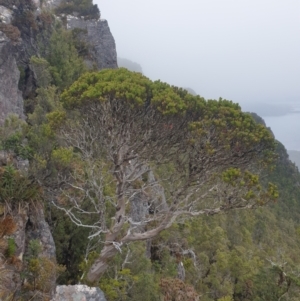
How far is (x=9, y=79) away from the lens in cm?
1834

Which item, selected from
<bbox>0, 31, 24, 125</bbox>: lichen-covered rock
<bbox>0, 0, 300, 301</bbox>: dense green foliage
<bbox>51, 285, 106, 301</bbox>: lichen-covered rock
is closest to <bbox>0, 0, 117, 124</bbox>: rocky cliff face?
<bbox>0, 31, 24, 125</bbox>: lichen-covered rock

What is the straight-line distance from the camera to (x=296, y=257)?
3578 centimetres

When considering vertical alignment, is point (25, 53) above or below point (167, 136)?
above

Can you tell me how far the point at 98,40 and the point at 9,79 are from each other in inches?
567

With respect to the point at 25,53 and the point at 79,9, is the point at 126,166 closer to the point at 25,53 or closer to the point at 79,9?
the point at 25,53

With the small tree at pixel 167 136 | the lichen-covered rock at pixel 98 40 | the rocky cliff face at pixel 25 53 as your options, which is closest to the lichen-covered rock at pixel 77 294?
the small tree at pixel 167 136

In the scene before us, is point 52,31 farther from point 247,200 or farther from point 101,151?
point 247,200

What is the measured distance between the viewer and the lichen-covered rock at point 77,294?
8.62 metres

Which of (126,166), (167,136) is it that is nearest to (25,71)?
(126,166)

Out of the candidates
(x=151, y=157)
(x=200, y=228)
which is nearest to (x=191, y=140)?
(x=151, y=157)

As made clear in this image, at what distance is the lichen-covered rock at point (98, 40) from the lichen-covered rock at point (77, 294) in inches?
933

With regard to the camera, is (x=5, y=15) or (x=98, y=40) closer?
(x=5, y=15)

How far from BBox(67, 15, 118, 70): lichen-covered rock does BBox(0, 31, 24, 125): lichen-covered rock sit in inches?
450

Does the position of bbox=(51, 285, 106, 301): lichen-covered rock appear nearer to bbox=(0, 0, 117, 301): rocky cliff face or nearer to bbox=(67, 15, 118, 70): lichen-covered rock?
bbox=(0, 0, 117, 301): rocky cliff face
